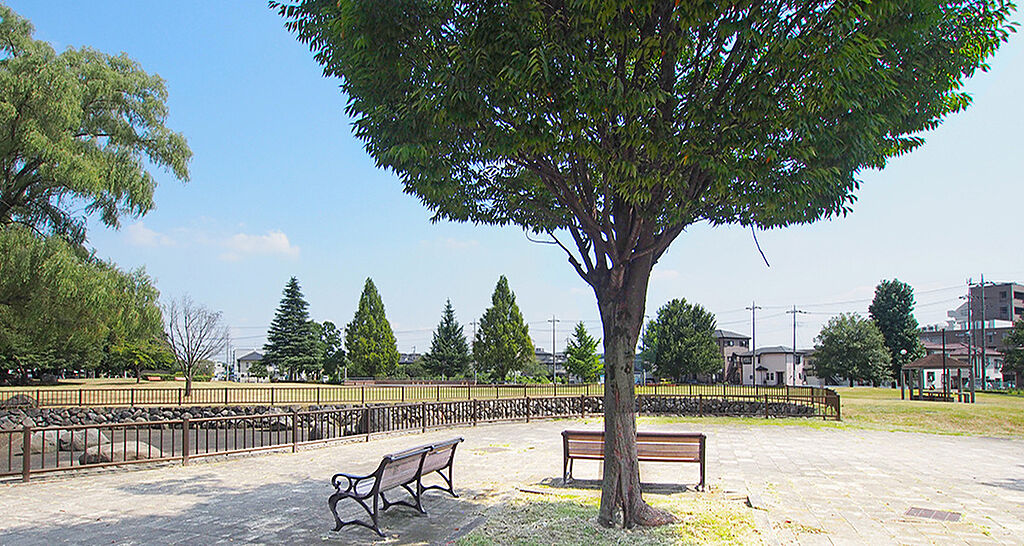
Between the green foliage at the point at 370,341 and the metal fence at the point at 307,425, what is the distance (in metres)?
32.0

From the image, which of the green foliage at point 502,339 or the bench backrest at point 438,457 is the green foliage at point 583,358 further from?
the bench backrest at point 438,457

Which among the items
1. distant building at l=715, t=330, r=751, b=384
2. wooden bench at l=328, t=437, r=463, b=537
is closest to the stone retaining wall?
wooden bench at l=328, t=437, r=463, b=537

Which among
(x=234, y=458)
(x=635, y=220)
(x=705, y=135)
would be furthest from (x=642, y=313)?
(x=234, y=458)

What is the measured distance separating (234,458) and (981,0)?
1388 cm

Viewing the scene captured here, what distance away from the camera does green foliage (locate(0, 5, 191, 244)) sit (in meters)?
22.2

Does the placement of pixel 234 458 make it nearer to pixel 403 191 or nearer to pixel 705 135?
pixel 403 191

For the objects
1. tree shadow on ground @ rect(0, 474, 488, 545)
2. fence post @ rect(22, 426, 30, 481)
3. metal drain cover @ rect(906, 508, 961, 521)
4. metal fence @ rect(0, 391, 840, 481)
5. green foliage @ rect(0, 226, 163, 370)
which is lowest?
metal fence @ rect(0, 391, 840, 481)

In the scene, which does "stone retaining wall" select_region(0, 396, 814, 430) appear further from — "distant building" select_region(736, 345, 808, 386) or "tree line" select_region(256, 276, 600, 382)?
"distant building" select_region(736, 345, 808, 386)

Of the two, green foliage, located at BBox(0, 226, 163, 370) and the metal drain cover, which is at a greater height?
green foliage, located at BBox(0, 226, 163, 370)

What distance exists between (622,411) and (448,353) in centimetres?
6043

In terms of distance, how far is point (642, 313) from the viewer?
786 centimetres

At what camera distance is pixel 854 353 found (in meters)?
57.7

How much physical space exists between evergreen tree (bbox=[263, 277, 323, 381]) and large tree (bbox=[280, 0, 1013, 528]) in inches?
2411

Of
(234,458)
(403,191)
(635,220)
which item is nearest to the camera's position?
(635,220)
